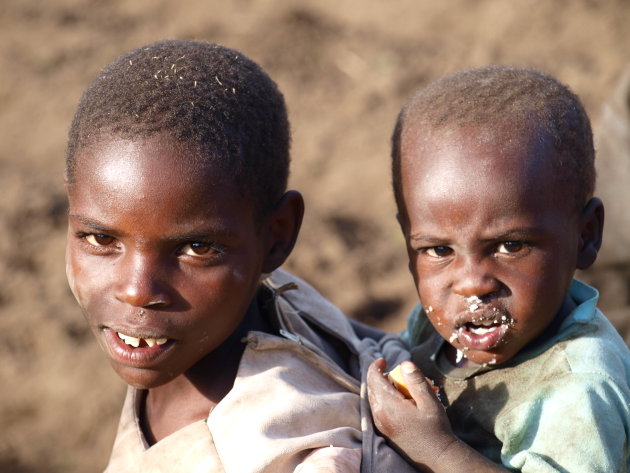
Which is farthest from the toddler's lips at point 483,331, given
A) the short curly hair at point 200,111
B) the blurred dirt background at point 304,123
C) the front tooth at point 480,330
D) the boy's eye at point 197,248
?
the blurred dirt background at point 304,123

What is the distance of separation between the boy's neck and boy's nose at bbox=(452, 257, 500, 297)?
58cm

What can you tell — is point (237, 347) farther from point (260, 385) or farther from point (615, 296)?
point (615, 296)

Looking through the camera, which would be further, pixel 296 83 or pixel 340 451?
pixel 296 83

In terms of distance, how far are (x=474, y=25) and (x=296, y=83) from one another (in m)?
1.71

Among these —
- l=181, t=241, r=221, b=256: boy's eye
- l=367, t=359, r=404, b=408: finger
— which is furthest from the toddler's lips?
l=181, t=241, r=221, b=256: boy's eye

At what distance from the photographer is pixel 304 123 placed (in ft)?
24.2

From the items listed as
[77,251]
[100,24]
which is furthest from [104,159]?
[100,24]

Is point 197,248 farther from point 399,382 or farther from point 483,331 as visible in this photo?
point 483,331

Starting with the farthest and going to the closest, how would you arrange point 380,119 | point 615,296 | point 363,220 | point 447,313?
point 380,119
point 363,220
point 615,296
point 447,313

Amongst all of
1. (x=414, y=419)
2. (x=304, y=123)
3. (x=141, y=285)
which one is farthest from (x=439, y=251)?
(x=304, y=123)

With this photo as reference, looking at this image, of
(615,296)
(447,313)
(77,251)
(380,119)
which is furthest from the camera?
(380,119)

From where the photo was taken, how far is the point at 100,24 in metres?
8.20

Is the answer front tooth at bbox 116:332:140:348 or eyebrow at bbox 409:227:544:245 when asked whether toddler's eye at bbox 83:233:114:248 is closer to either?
front tooth at bbox 116:332:140:348

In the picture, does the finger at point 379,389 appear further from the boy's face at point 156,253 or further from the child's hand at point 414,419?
the boy's face at point 156,253
